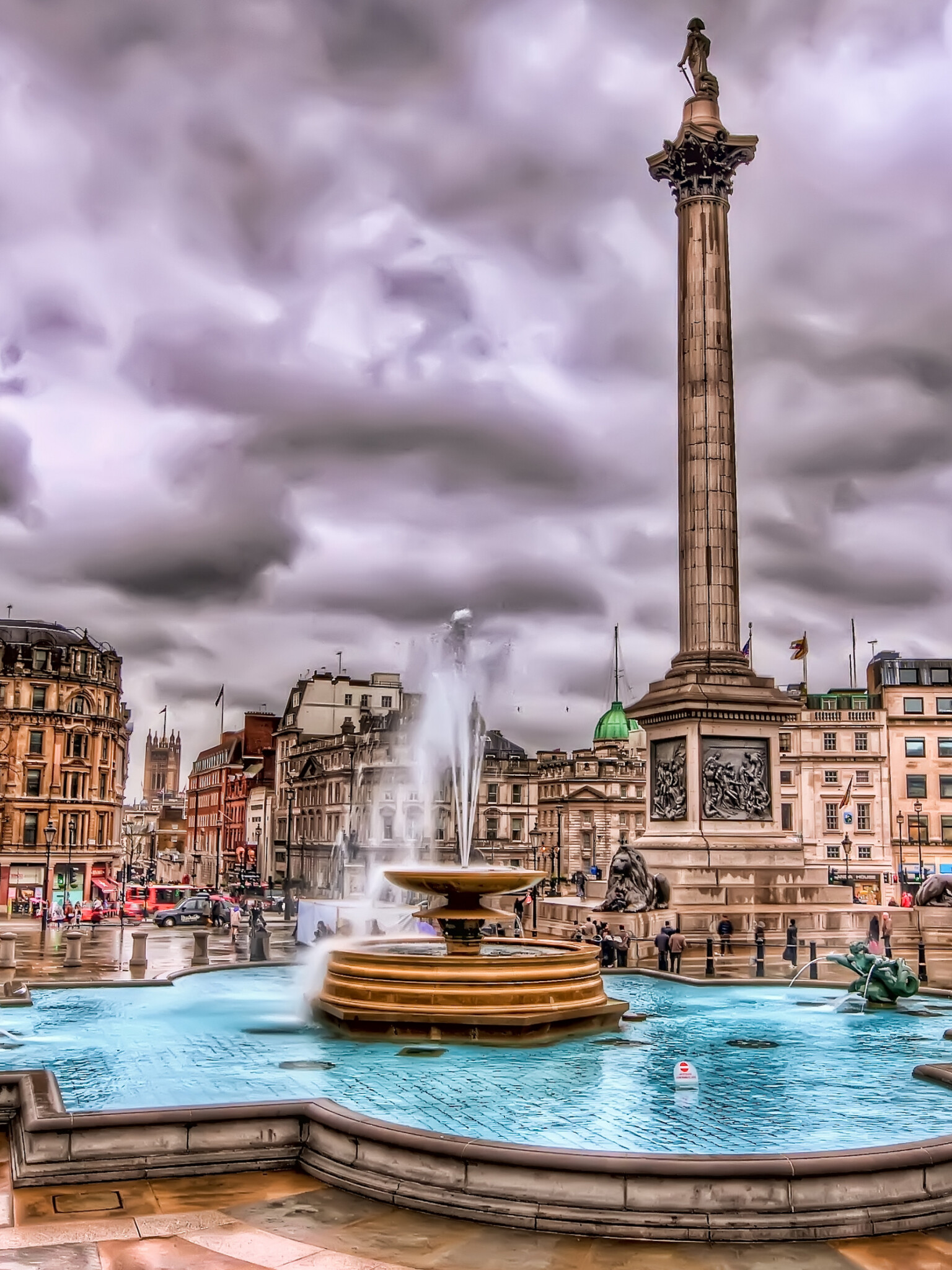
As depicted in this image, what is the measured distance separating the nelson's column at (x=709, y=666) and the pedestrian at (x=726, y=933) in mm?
742

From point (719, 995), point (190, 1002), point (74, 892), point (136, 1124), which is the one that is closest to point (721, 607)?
point (719, 995)

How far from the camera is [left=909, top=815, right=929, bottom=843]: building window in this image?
262 feet

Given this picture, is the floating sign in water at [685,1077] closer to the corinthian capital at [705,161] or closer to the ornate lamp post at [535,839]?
the corinthian capital at [705,161]

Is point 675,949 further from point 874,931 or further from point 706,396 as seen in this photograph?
point 706,396

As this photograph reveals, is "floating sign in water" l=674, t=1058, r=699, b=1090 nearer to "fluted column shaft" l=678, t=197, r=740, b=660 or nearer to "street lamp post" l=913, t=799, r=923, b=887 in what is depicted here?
"fluted column shaft" l=678, t=197, r=740, b=660

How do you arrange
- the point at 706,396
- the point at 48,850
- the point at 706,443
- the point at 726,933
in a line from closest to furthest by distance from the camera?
the point at 726,933, the point at 706,443, the point at 706,396, the point at 48,850

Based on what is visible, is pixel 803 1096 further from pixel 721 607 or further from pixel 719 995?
pixel 721 607

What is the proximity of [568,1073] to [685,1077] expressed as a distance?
1552 millimetres

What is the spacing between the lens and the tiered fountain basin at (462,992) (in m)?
15.7

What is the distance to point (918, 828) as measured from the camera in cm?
8025

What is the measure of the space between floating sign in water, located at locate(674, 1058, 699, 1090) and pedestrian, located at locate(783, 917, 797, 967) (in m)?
14.8

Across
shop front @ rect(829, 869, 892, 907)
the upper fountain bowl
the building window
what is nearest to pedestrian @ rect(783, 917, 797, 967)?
the upper fountain bowl

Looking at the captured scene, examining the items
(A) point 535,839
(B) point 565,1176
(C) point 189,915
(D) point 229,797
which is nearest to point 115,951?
(C) point 189,915

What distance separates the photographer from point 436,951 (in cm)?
2041
